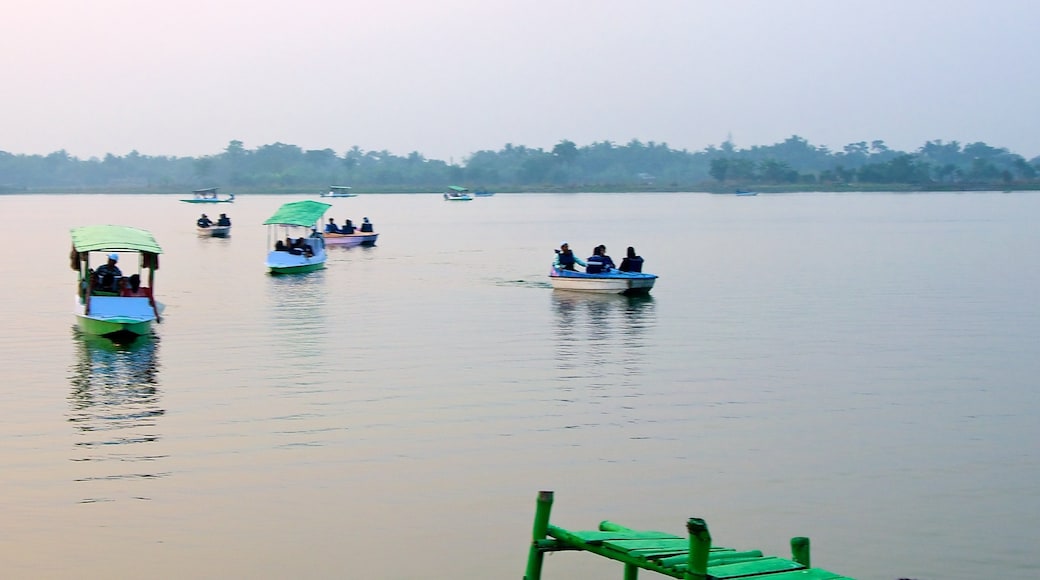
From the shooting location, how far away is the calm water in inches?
522

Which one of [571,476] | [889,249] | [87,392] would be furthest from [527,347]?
[889,249]

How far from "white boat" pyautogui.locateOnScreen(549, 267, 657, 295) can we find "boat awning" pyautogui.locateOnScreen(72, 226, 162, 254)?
12827mm

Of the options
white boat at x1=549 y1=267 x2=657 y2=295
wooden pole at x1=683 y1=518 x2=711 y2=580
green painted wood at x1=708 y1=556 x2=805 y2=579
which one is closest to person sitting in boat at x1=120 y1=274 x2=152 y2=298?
white boat at x1=549 y1=267 x2=657 y2=295

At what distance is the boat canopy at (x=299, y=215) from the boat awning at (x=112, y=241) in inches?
676

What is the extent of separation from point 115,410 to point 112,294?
8099mm

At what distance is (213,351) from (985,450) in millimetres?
15842

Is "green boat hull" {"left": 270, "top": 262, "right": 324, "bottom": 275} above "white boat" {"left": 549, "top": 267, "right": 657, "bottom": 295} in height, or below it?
below

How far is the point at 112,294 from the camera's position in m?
27.6

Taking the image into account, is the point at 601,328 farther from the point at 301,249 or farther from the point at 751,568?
the point at 751,568

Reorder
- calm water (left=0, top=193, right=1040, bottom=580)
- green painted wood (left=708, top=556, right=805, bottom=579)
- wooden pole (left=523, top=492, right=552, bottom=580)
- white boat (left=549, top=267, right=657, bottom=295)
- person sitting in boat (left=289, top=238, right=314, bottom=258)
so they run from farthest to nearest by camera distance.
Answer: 1. person sitting in boat (left=289, top=238, right=314, bottom=258)
2. white boat (left=549, top=267, right=657, bottom=295)
3. calm water (left=0, top=193, right=1040, bottom=580)
4. wooden pole (left=523, top=492, right=552, bottom=580)
5. green painted wood (left=708, top=556, right=805, bottom=579)

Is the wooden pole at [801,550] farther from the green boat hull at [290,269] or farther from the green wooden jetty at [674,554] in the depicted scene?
the green boat hull at [290,269]

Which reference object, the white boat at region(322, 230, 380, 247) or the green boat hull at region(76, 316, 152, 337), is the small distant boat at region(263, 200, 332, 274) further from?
the green boat hull at region(76, 316, 152, 337)

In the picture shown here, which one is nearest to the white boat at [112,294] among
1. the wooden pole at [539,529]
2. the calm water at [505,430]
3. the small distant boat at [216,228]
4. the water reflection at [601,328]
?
the calm water at [505,430]

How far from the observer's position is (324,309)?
35.0 m
